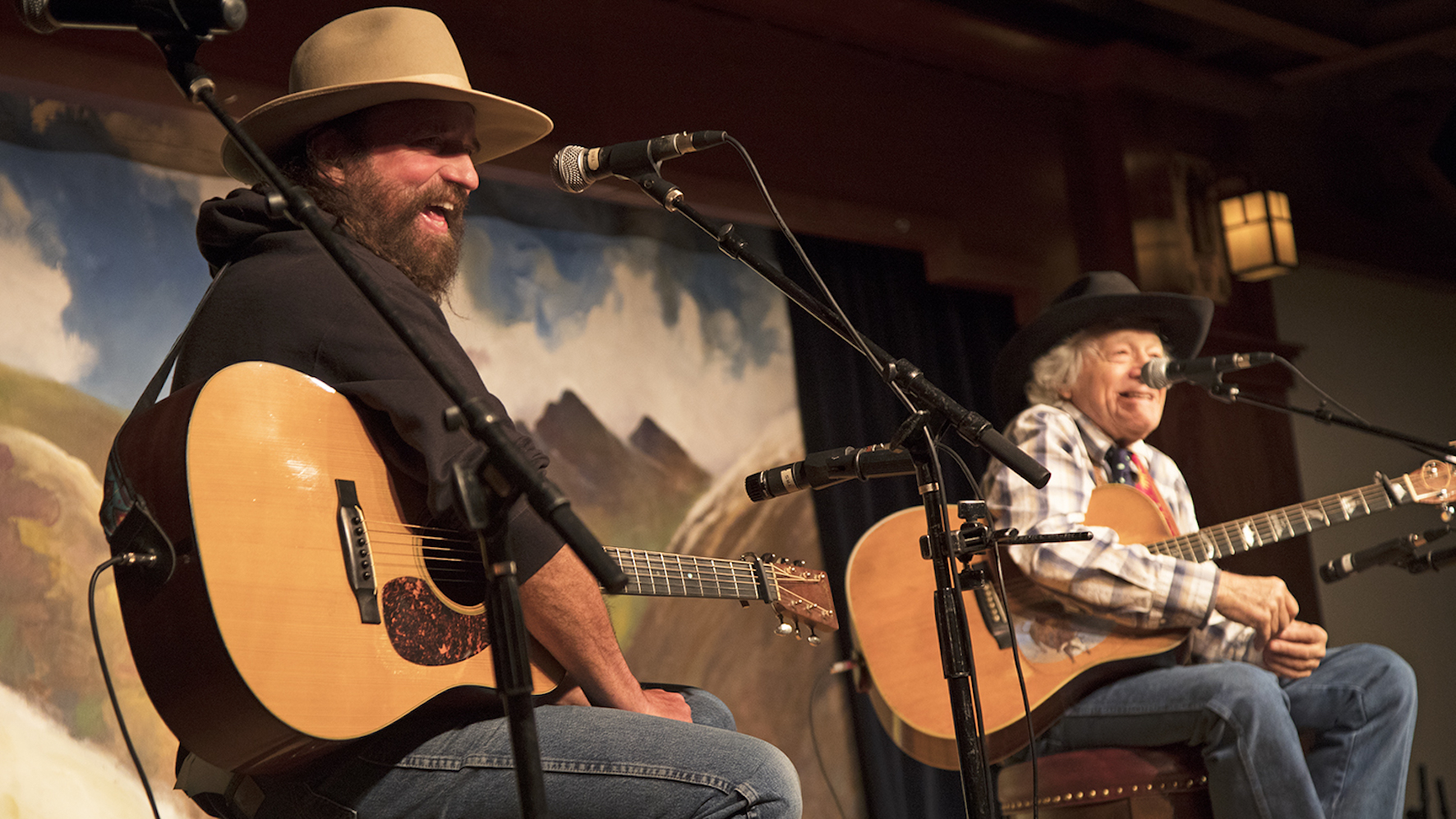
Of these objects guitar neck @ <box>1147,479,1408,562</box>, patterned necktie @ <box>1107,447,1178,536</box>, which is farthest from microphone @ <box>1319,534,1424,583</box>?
patterned necktie @ <box>1107,447,1178,536</box>

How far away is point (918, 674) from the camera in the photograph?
130 inches

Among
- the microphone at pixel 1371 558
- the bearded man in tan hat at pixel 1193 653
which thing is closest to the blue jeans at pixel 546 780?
the bearded man in tan hat at pixel 1193 653

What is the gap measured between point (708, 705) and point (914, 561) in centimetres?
135

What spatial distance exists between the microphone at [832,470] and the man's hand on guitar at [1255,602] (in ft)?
5.24

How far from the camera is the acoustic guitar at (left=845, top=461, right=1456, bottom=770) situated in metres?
3.23

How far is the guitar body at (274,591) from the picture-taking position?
1.64 metres

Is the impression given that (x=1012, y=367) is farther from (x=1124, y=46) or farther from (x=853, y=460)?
(x=1124, y=46)

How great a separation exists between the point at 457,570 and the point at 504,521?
55cm

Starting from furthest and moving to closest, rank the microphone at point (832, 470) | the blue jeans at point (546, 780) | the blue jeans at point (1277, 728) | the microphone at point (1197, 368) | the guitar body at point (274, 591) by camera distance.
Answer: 1. the microphone at point (1197, 368)
2. the blue jeans at point (1277, 728)
3. the microphone at point (832, 470)
4. the blue jeans at point (546, 780)
5. the guitar body at point (274, 591)

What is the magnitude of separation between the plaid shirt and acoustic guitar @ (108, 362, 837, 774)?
1.68m

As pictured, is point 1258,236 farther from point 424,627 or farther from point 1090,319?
point 424,627

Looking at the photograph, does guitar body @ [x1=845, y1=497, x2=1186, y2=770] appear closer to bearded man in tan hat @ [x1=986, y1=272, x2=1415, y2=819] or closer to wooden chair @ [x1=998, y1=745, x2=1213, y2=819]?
bearded man in tan hat @ [x1=986, y1=272, x2=1415, y2=819]

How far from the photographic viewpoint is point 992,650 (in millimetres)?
3266

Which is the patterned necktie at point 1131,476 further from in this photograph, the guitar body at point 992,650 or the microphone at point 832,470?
the microphone at point 832,470
